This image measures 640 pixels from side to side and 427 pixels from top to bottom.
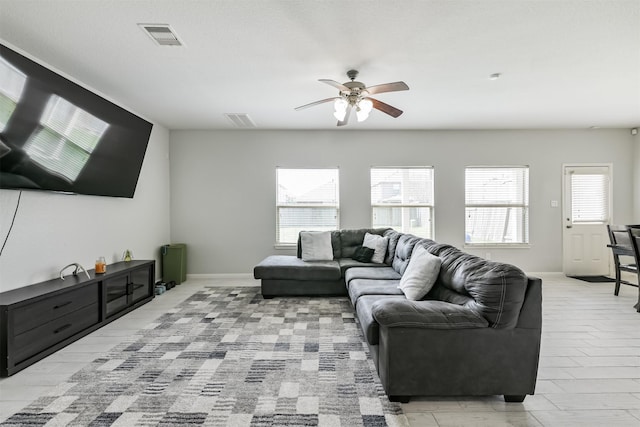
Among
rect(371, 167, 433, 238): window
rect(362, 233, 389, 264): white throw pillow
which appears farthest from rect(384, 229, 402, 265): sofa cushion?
rect(371, 167, 433, 238): window

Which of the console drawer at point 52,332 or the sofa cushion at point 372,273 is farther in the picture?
the sofa cushion at point 372,273

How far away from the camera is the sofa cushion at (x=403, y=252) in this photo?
376 centimetres

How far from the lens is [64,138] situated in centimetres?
311

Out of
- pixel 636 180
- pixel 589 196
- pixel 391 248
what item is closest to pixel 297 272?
pixel 391 248

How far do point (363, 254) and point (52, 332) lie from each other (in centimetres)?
359

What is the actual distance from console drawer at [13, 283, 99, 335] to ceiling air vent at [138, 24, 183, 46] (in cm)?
236

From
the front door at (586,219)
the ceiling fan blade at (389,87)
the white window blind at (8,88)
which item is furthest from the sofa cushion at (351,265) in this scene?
the front door at (586,219)

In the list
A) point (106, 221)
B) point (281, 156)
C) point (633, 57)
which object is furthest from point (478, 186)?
point (106, 221)

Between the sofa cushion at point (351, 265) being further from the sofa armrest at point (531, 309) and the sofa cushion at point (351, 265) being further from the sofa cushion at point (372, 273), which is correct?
the sofa armrest at point (531, 309)

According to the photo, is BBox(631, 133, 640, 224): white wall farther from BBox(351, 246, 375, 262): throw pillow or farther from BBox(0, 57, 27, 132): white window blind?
BBox(0, 57, 27, 132): white window blind

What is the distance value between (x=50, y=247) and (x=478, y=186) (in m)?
6.28

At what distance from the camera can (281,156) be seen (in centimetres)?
586

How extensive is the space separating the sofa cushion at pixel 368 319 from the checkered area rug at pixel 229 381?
0.29 metres

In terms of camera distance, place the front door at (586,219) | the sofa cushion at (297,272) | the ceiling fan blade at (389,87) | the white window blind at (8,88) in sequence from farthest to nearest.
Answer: the front door at (586,219)
the sofa cushion at (297,272)
the ceiling fan blade at (389,87)
the white window blind at (8,88)
